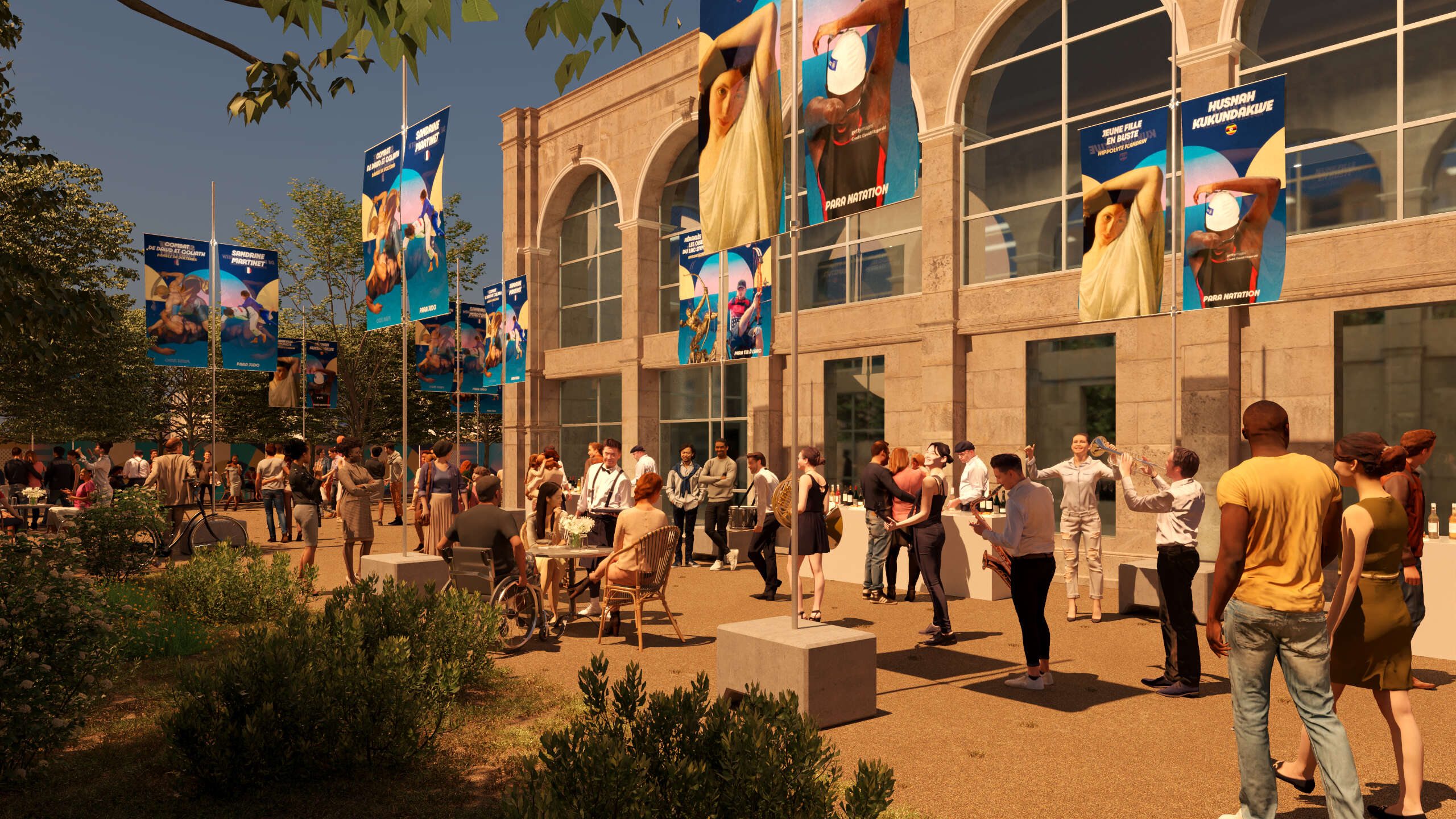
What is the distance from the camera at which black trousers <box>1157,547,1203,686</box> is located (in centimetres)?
680

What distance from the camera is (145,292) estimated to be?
60.7 ft

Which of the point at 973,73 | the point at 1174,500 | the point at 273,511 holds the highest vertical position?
the point at 973,73

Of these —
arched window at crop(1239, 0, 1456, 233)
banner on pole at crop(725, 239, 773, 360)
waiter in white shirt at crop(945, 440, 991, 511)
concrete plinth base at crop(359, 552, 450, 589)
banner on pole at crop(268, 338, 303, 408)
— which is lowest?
concrete plinth base at crop(359, 552, 450, 589)

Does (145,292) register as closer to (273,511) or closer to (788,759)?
(273,511)

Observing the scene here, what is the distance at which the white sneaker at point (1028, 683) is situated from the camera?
695 centimetres

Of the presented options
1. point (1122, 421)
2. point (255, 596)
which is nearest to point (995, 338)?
point (1122, 421)

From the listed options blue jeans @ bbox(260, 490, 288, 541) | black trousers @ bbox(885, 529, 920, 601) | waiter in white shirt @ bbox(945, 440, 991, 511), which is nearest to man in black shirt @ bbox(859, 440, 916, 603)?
black trousers @ bbox(885, 529, 920, 601)

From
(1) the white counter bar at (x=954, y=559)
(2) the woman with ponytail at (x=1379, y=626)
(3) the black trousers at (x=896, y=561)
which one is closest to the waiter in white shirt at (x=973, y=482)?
(1) the white counter bar at (x=954, y=559)

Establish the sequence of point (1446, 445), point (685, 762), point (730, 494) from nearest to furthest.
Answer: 1. point (685, 762)
2. point (1446, 445)
3. point (730, 494)

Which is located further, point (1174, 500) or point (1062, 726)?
point (1174, 500)

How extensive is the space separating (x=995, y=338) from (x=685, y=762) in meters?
13.1

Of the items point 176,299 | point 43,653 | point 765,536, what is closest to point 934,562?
point 765,536

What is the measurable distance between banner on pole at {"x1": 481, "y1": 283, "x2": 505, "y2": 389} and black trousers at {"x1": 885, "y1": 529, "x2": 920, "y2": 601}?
1595 cm

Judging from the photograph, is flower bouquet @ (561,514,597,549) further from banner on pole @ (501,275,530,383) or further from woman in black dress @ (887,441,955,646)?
banner on pole @ (501,275,530,383)
